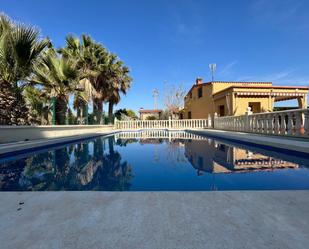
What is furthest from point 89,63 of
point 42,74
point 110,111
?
point 42,74

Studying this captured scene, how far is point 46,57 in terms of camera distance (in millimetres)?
9602

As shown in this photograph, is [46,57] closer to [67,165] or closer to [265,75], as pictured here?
[67,165]

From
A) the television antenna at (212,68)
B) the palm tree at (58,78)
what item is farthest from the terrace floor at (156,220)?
the television antenna at (212,68)

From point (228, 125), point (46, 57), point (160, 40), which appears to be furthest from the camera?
point (160, 40)

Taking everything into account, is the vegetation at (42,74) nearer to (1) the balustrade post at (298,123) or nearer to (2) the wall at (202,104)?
(1) the balustrade post at (298,123)

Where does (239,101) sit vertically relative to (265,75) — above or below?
below

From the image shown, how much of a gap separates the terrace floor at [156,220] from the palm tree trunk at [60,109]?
8.78 meters

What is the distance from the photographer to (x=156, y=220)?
6.37 feet

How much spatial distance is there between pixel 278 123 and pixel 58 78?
11.1 m

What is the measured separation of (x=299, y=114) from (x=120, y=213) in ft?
25.5

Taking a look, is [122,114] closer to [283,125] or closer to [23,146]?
[23,146]

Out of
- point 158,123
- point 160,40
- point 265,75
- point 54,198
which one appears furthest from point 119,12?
point 265,75

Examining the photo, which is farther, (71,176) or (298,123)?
(298,123)

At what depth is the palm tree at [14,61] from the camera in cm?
709
